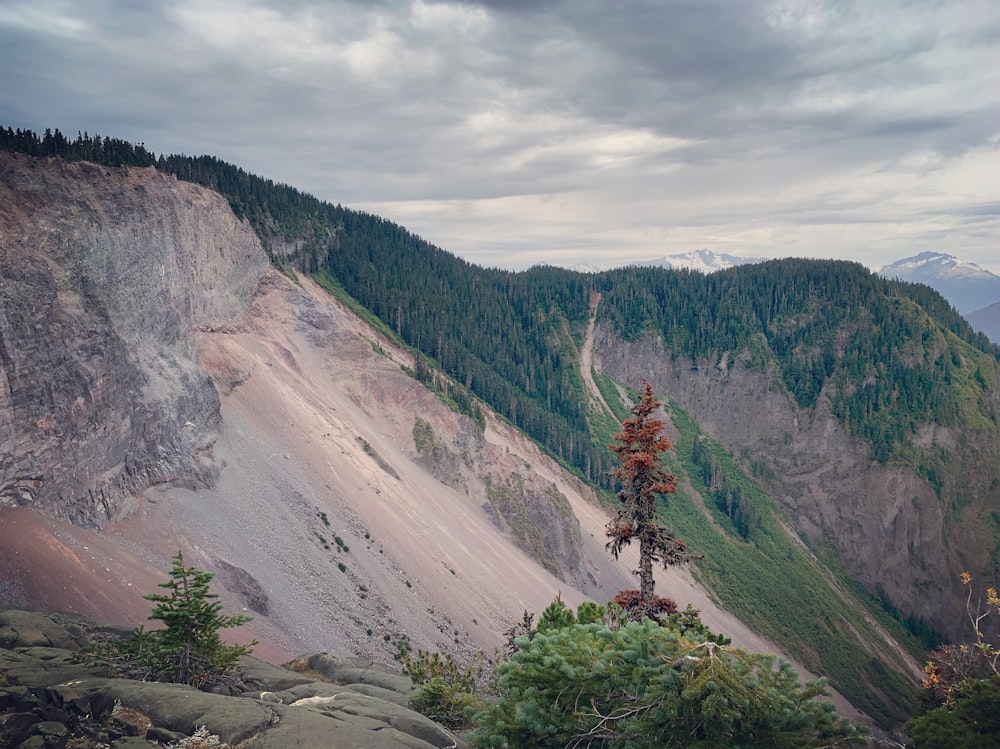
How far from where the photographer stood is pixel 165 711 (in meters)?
16.0

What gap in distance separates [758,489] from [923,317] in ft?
157

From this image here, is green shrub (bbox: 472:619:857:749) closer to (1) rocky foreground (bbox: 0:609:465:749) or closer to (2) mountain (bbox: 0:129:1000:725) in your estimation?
(1) rocky foreground (bbox: 0:609:465:749)

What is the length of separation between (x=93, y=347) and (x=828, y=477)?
12201 cm

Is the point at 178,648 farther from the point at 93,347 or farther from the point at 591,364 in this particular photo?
the point at 591,364

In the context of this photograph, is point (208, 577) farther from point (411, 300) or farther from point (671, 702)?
point (411, 300)

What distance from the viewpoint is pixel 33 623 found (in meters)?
22.0

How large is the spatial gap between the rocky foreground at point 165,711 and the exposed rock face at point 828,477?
115 metres

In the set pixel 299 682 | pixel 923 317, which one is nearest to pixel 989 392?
pixel 923 317

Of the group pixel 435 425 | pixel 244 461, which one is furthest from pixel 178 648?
pixel 435 425

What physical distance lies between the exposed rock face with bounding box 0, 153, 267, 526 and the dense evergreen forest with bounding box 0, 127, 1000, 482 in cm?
2862

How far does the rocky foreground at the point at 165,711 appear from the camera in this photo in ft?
49.6

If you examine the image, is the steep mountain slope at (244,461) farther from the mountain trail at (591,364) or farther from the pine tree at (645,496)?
the mountain trail at (591,364)

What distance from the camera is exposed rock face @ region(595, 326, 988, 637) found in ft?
358

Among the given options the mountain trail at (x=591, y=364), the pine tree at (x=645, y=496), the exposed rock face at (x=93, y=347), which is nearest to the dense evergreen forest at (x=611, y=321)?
the mountain trail at (x=591, y=364)
